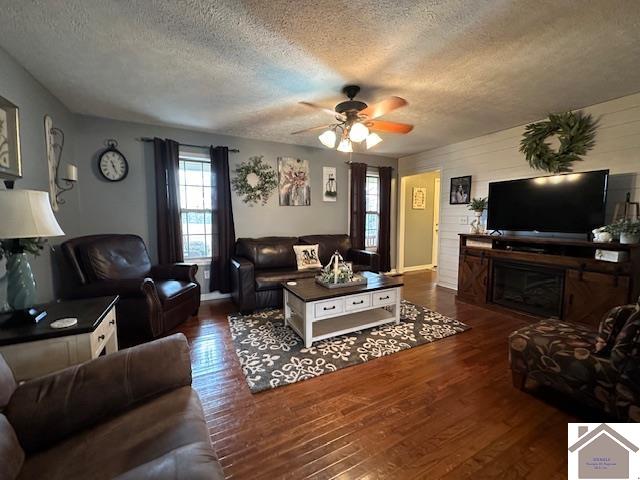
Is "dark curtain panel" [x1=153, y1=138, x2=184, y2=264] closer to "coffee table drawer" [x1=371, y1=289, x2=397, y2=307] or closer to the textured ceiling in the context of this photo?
the textured ceiling

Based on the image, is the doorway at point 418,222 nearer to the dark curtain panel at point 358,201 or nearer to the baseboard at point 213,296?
the dark curtain panel at point 358,201

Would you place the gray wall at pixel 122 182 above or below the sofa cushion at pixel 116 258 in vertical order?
above

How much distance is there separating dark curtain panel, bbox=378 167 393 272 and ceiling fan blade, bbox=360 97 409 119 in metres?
2.89

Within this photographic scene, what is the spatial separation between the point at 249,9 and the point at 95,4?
870 mm

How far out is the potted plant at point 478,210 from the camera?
397 centimetres

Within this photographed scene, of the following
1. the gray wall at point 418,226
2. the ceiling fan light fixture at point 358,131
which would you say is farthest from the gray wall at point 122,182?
the ceiling fan light fixture at point 358,131

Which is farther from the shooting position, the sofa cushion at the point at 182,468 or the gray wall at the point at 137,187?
the gray wall at the point at 137,187

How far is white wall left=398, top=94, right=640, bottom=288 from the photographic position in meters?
Result: 2.77

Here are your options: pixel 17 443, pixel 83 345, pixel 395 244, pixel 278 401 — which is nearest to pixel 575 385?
pixel 278 401

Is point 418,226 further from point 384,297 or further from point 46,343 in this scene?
point 46,343

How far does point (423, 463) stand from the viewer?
4.54 feet

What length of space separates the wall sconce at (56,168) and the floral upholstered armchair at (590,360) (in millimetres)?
4233

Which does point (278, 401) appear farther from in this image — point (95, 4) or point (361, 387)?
point (95, 4)

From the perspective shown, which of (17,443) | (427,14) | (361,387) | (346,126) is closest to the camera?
(17,443)
